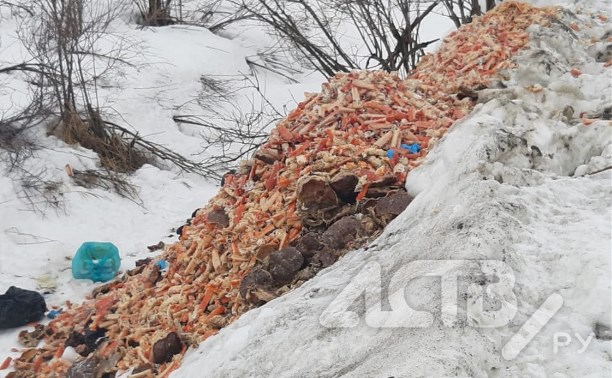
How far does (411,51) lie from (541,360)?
21.8 ft

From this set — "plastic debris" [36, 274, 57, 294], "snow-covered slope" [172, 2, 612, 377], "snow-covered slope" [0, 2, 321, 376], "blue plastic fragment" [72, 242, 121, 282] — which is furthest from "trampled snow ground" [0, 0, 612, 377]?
"snow-covered slope" [0, 2, 321, 376]

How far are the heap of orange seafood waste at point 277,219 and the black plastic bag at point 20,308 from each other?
0.36 meters

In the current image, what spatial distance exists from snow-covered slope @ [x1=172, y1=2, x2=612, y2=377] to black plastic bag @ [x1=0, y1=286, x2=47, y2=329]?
2.49 meters

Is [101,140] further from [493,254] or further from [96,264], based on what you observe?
[493,254]

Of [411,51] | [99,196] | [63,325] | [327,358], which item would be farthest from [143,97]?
[327,358]

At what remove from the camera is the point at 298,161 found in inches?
140

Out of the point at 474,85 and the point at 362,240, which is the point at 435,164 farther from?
the point at 474,85

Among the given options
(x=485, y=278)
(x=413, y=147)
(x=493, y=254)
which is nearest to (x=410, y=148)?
(x=413, y=147)

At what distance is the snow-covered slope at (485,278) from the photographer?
1763mm

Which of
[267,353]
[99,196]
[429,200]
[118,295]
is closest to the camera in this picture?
[267,353]

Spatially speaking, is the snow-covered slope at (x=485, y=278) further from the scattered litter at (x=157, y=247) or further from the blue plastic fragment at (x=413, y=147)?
the scattered litter at (x=157, y=247)

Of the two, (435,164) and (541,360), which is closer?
(541,360)

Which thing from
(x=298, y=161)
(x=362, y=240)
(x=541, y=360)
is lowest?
(x=541, y=360)

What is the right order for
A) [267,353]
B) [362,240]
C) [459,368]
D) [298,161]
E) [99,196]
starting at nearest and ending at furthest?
[459,368] < [267,353] < [362,240] < [298,161] < [99,196]
